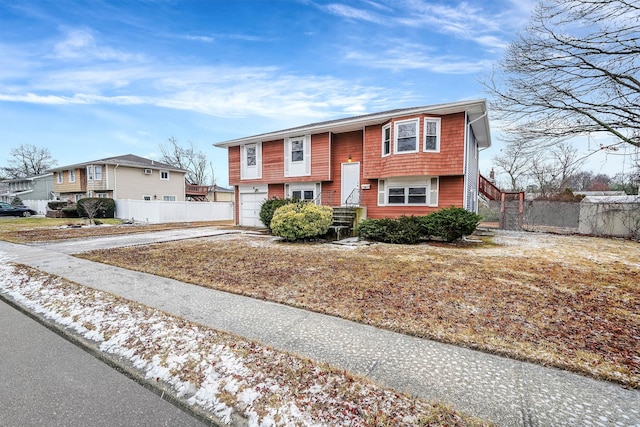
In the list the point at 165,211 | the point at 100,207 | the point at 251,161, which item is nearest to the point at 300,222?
the point at 251,161

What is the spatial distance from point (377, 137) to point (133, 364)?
12126 millimetres

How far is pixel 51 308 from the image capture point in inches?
153

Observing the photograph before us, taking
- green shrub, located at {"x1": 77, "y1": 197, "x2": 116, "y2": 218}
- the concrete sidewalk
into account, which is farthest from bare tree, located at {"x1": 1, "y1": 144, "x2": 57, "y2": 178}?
the concrete sidewalk

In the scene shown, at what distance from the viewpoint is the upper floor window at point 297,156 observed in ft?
47.6

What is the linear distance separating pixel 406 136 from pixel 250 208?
9.97 metres

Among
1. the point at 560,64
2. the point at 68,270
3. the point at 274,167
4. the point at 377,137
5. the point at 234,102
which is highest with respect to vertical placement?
the point at 234,102

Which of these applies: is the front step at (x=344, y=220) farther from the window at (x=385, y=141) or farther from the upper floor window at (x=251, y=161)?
the upper floor window at (x=251, y=161)

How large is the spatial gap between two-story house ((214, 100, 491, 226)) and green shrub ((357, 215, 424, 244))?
224 centimetres

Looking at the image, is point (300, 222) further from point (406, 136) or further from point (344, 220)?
point (406, 136)

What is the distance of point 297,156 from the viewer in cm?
1491

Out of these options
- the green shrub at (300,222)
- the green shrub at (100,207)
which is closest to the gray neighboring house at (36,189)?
the green shrub at (100,207)

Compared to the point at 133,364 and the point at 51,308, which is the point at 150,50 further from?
the point at 133,364

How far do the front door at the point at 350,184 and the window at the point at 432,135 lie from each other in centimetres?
340

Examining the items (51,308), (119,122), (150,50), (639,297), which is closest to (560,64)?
(639,297)
